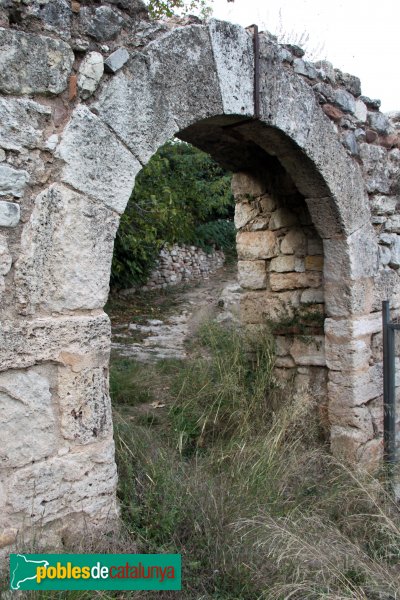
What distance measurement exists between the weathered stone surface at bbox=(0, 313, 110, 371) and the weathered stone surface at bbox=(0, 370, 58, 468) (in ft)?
0.21

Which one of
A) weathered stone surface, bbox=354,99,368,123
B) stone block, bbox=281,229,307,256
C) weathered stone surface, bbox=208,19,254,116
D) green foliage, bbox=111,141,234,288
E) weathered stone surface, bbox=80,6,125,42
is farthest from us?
green foliage, bbox=111,141,234,288

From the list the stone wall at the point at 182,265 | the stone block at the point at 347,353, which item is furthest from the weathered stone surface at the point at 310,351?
the stone wall at the point at 182,265

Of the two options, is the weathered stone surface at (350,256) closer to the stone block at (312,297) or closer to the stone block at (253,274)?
the stone block at (312,297)

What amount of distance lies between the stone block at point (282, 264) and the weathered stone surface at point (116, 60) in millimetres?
2141

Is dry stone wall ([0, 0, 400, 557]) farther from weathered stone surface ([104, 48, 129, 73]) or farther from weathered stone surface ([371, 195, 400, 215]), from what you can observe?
weathered stone surface ([371, 195, 400, 215])

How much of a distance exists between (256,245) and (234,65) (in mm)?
1708

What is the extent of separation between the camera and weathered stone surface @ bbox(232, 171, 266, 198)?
4141mm

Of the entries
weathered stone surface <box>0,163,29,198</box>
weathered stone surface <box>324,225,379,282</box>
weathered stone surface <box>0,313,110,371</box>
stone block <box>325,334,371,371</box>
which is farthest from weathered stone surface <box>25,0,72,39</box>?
stone block <box>325,334,371,371</box>

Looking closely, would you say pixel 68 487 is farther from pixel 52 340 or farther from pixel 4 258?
pixel 4 258

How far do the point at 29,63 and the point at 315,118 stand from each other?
72.4 inches

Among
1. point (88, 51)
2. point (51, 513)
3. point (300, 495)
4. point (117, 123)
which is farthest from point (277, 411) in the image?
point (88, 51)

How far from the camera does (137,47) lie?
7.96ft

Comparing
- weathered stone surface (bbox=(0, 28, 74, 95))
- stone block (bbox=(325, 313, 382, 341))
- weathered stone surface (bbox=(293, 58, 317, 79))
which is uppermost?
weathered stone surface (bbox=(293, 58, 317, 79))

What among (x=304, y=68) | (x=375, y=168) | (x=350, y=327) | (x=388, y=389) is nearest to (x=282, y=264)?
(x=350, y=327)
